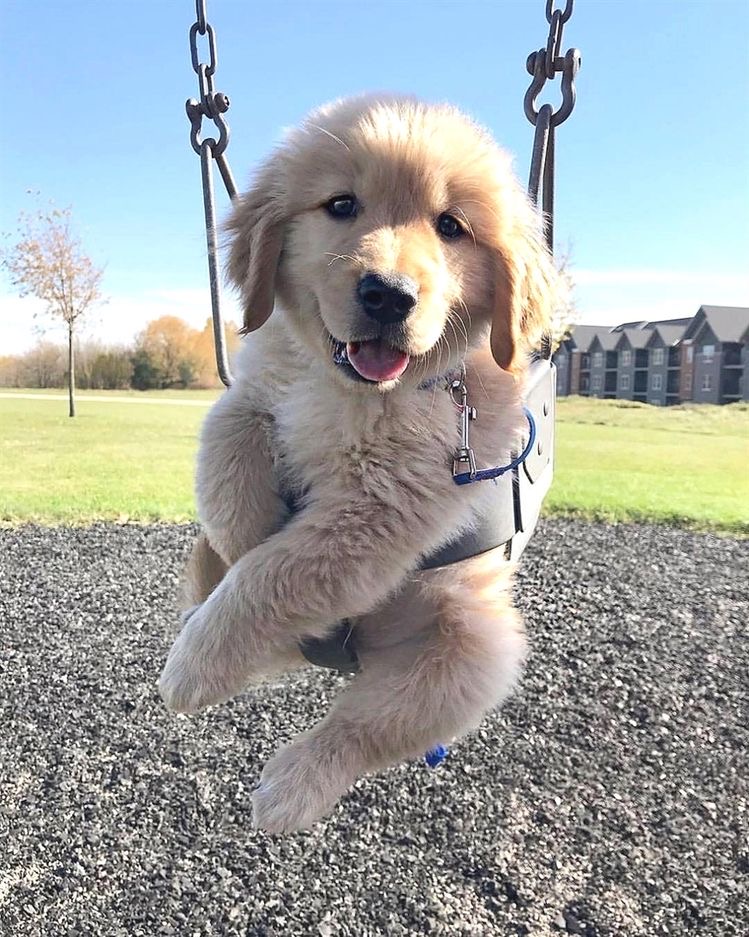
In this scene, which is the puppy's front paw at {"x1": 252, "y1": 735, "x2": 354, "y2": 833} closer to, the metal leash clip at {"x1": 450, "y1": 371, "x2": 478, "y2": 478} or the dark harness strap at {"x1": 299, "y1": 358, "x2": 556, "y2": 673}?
the dark harness strap at {"x1": 299, "y1": 358, "x2": 556, "y2": 673}

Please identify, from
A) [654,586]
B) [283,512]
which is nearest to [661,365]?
[654,586]

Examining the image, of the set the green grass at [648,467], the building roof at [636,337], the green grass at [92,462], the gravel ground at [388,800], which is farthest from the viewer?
the building roof at [636,337]

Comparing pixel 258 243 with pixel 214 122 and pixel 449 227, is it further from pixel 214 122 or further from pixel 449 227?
pixel 214 122

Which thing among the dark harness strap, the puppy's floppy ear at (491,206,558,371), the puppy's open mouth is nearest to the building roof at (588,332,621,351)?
the dark harness strap

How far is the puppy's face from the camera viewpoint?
1.38m

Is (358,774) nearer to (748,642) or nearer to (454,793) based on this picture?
(454,793)

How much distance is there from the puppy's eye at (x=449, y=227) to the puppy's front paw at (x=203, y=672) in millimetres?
786

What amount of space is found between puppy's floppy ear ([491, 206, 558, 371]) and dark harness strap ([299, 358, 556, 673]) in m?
0.18

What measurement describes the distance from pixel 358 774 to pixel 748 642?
11912 mm

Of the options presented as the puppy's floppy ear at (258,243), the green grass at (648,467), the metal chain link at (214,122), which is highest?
the metal chain link at (214,122)

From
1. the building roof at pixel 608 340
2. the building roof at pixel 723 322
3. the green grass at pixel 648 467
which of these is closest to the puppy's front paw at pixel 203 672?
the green grass at pixel 648 467

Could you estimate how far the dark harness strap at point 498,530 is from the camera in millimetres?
1507

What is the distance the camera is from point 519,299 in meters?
1.57

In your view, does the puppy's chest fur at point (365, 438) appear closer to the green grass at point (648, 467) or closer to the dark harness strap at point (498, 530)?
the dark harness strap at point (498, 530)
